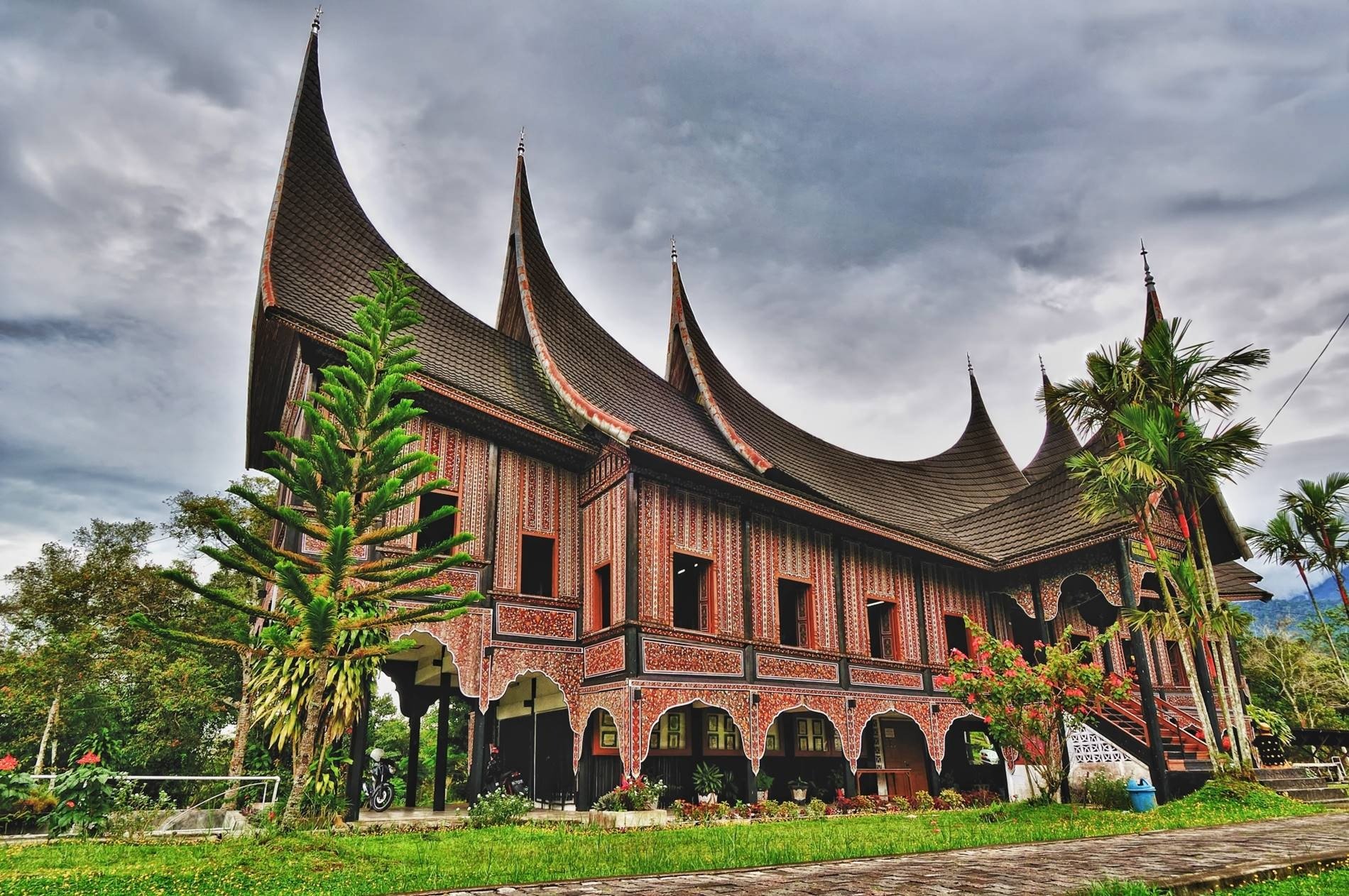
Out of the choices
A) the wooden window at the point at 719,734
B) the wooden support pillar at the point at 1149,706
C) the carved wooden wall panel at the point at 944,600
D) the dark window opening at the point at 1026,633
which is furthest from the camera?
the dark window opening at the point at 1026,633

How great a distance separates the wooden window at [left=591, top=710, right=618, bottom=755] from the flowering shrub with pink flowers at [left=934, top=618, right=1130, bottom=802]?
14.9 feet

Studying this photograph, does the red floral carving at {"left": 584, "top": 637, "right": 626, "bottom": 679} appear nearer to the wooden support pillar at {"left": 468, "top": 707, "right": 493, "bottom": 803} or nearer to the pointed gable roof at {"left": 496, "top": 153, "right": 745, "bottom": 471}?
the wooden support pillar at {"left": 468, "top": 707, "right": 493, "bottom": 803}

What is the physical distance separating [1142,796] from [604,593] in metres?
7.67

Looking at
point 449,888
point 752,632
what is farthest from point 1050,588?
point 449,888

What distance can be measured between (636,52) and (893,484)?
10902 mm

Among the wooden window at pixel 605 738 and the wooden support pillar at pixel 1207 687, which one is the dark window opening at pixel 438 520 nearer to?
the wooden window at pixel 605 738

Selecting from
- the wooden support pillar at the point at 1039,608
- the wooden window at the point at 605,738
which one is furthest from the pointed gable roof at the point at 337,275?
the wooden support pillar at the point at 1039,608

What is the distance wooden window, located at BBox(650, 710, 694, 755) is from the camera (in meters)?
10.9

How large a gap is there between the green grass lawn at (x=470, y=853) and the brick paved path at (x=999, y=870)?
1.33 ft

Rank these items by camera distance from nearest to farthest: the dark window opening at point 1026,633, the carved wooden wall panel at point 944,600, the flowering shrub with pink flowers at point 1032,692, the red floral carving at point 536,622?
the flowering shrub with pink flowers at point 1032,692, the red floral carving at point 536,622, the carved wooden wall panel at point 944,600, the dark window opening at point 1026,633

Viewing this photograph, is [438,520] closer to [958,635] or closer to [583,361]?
[583,361]

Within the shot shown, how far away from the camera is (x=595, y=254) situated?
15.4 m

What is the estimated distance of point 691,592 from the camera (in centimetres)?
1462

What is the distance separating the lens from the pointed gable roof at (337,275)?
33.4ft
